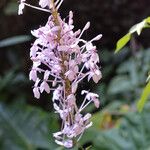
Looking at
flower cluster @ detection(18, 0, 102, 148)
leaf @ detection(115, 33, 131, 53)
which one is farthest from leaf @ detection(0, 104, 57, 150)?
flower cluster @ detection(18, 0, 102, 148)

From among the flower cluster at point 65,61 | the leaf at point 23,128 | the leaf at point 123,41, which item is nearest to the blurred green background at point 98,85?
the leaf at point 23,128

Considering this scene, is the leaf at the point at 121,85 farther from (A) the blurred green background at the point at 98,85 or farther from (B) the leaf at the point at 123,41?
(B) the leaf at the point at 123,41

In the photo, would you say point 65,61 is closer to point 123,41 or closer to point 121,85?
point 123,41

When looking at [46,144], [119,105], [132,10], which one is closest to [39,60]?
[46,144]

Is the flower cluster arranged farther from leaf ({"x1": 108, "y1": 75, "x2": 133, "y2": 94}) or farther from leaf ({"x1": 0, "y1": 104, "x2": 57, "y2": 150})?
leaf ({"x1": 108, "y1": 75, "x2": 133, "y2": 94})

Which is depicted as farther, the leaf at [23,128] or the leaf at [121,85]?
the leaf at [121,85]

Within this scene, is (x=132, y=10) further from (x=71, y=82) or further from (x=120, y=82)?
(x=71, y=82)

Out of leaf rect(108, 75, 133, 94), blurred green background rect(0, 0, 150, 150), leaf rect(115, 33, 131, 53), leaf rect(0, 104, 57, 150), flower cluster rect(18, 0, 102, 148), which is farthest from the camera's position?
leaf rect(108, 75, 133, 94)

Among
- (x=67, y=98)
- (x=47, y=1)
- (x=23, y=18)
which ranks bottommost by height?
(x=23, y=18)

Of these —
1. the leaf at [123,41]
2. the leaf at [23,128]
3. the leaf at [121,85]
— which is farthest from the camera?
the leaf at [121,85]
